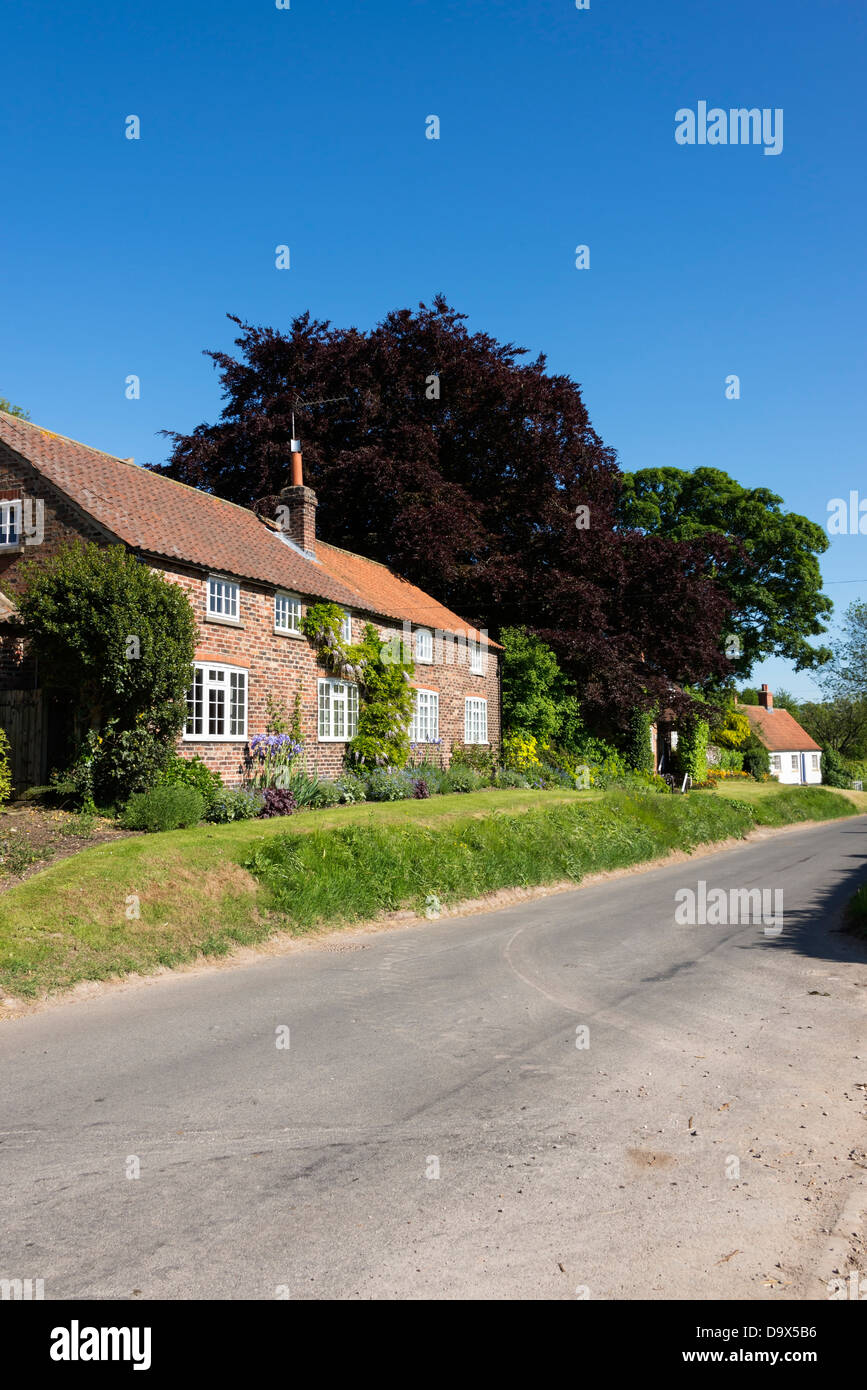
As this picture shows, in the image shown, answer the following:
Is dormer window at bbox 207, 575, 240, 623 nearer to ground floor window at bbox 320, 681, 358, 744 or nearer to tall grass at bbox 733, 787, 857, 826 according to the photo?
ground floor window at bbox 320, 681, 358, 744

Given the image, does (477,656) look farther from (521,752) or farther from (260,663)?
(260,663)

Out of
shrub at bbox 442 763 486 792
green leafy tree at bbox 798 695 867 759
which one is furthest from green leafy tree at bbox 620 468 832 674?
shrub at bbox 442 763 486 792

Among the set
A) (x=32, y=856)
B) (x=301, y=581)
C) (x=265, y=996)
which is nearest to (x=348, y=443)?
(x=301, y=581)

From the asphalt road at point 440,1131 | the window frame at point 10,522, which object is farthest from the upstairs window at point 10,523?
the asphalt road at point 440,1131

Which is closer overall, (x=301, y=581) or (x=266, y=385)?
(x=301, y=581)

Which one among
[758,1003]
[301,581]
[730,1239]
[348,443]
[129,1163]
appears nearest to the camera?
[730,1239]

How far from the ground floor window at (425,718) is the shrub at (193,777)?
10106mm

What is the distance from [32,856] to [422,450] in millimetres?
26480

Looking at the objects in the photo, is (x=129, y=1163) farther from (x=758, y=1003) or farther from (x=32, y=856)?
(x=32, y=856)

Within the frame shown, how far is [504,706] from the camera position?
111 ft

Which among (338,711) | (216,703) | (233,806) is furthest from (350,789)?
(233,806)

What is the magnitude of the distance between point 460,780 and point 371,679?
4.09 metres

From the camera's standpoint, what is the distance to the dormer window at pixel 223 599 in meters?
19.3

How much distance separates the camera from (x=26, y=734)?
58.6 feet
